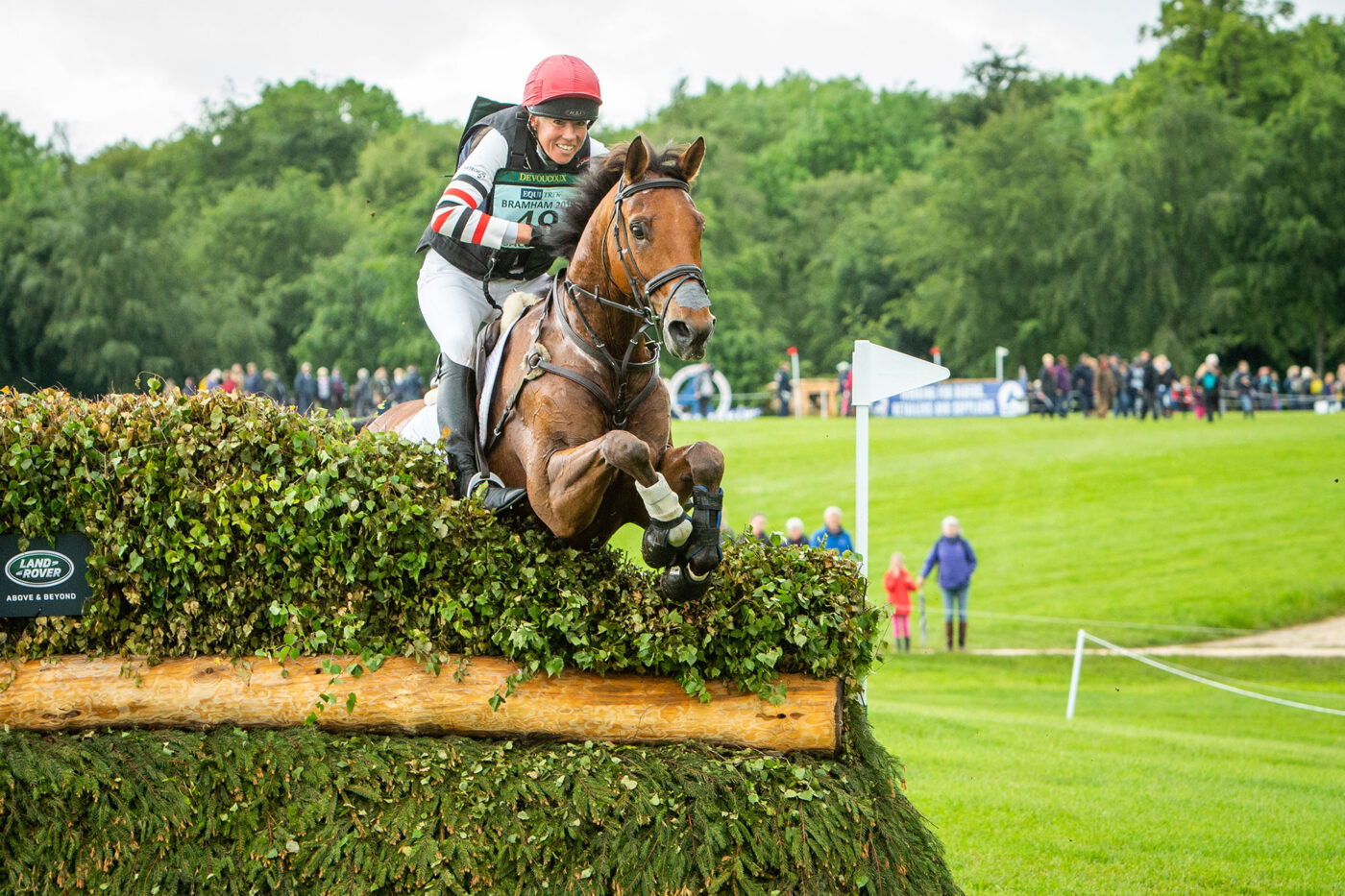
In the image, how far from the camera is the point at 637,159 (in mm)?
4656

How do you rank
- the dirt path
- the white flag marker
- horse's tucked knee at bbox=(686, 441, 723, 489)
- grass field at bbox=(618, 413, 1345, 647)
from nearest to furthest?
horse's tucked knee at bbox=(686, 441, 723, 489) → the white flag marker → the dirt path → grass field at bbox=(618, 413, 1345, 647)

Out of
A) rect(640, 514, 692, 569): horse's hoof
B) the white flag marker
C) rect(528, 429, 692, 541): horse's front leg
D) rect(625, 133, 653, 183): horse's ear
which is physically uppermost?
rect(625, 133, 653, 183): horse's ear

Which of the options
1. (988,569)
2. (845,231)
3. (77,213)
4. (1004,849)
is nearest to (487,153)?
(1004,849)

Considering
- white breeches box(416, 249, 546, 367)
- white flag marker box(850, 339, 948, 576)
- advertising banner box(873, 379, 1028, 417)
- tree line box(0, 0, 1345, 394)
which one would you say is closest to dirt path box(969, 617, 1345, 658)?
white flag marker box(850, 339, 948, 576)

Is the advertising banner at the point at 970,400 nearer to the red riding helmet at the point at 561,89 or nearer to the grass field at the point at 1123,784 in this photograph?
the grass field at the point at 1123,784

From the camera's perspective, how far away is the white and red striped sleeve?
206 inches

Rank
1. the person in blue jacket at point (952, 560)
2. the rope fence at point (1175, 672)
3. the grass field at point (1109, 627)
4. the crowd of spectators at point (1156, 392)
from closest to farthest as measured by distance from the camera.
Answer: the grass field at point (1109, 627) → the rope fence at point (1175, 672) → the person in blue jacket at point (952, 560) → the crowd of spectators at point (1156, 392)

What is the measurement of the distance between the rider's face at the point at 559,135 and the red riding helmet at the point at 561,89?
5 centimetres

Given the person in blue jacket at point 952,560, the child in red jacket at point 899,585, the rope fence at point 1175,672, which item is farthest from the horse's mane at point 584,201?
the person in blue jacket at point 952,560

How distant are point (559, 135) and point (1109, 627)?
50.6ft

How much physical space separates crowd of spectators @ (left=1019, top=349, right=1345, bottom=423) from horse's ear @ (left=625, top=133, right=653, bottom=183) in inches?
1237

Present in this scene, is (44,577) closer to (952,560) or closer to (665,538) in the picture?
(665,538)

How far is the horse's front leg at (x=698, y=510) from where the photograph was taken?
174 inches

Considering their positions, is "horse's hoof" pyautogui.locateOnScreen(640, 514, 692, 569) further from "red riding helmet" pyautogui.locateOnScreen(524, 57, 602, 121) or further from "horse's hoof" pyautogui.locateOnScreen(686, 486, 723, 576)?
"red riding helmet" pyautogui.locateOnScreen(524, 57, 602, 121)
